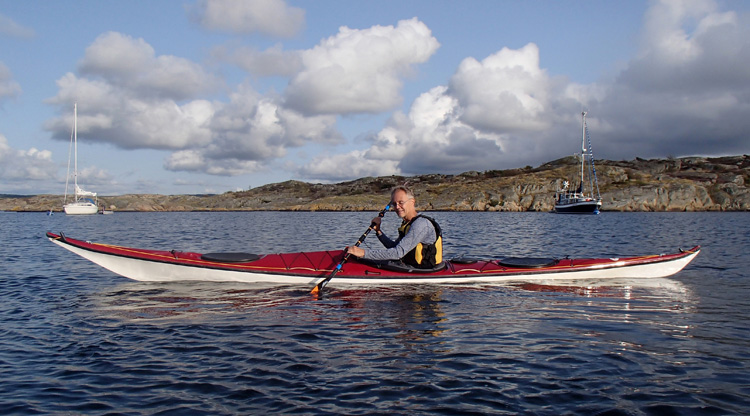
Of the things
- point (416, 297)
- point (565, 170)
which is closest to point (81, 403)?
point (416, 297)

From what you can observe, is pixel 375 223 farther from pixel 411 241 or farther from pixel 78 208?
pixel 78 208

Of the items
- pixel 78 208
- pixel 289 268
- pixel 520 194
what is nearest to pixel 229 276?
pixel 289 268

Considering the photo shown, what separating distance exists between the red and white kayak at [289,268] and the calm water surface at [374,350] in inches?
14.0

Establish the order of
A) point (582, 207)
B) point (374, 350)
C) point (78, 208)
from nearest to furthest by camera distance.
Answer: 1. point (374, 350)
2. point (78, 208)
3. point (582, 207)

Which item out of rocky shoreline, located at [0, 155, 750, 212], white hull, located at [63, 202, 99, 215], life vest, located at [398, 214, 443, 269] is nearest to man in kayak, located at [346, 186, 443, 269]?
life vest, located at [398, 214, 443, 269]

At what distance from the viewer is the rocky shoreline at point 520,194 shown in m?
106

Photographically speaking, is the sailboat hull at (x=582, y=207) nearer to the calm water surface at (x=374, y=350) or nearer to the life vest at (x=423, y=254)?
the calm water surface at (x=374, y=350)

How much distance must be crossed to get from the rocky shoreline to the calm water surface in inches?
4288

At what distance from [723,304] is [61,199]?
18095cm

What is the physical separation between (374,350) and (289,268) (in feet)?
17.4

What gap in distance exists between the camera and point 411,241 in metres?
10.4

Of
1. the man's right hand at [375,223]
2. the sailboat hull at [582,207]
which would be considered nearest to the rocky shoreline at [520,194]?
the sailboat hull at [582,207]

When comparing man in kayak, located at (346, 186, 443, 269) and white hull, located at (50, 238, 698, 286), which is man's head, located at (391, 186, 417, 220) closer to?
man in kayak, located at (346, 186, 443, 269)

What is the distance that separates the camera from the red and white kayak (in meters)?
11.1
